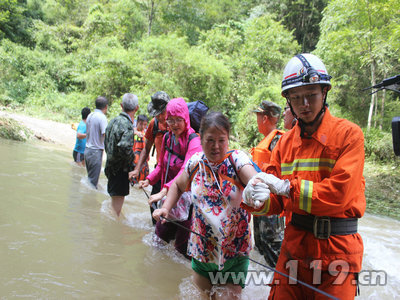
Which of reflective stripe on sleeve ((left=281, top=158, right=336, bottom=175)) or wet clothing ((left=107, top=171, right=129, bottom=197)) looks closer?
reflective stripe on sleeve ((left=281, top=158, right=336, bottom=175))

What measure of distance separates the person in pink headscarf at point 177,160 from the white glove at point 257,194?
1522 mm

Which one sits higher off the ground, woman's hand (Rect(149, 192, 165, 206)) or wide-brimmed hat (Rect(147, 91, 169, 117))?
wide-brimmed hat (Rect(147, 91, 169, 117))

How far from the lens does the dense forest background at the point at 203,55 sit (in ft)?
51.4

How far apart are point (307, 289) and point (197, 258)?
965 mm

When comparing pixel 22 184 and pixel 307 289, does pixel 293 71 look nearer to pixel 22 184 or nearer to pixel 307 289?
pixel 307 289

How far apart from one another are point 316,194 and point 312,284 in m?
0.55

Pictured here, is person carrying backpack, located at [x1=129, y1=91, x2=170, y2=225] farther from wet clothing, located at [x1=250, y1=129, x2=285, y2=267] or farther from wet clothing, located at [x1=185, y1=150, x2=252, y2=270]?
wet clothing, located at [x1=185, y1=150, x2=252, y2=270]

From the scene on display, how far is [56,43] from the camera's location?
26578 millimetres

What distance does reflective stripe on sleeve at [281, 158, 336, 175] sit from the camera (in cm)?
185

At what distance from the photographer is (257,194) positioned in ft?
5.95

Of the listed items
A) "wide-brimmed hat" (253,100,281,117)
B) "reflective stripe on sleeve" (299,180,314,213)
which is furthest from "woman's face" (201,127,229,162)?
"wide-brimmed hat" (253,100,281,117)

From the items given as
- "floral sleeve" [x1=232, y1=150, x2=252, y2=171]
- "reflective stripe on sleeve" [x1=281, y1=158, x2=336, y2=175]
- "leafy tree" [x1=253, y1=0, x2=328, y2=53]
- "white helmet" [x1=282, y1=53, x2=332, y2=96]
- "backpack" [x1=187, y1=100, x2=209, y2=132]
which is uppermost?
"leafy tree" [x1=253, y1=0, x2=328, y2=53]

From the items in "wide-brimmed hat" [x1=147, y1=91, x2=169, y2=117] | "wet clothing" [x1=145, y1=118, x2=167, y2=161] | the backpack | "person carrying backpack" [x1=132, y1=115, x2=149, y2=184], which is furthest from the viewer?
"person carrying backpack" [x1=132, y1=115, x2=149, y2=184]

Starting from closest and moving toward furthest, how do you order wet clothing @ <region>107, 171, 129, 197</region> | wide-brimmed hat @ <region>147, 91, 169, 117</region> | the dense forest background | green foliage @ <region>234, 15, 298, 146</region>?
1. wide-brimmed hat @ <region>147, 91, 169, 117</region>
2. wet clothing @ <region>107, 171, 129, 197</region>
3. the dense forest background
4. green foliage @ <region>234, 15, 298, 146</region>
